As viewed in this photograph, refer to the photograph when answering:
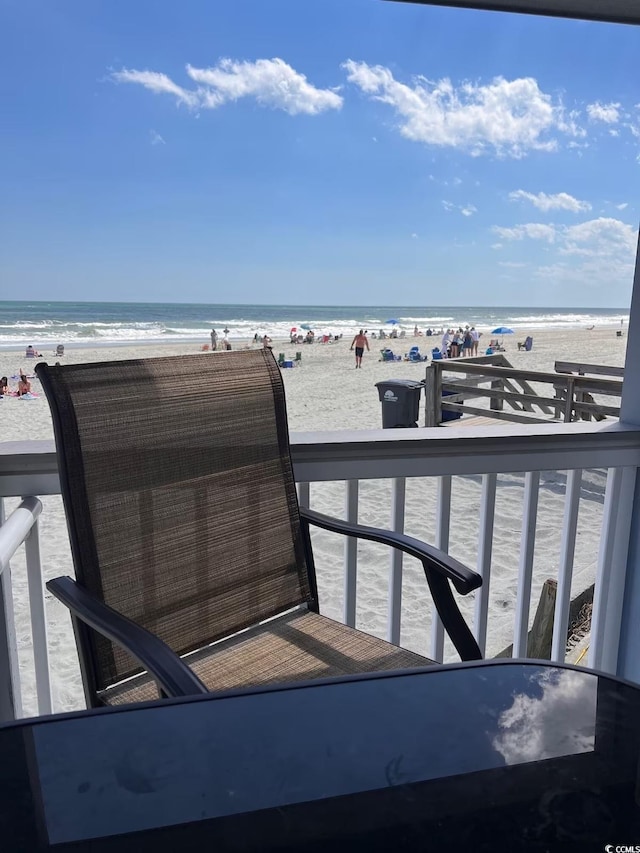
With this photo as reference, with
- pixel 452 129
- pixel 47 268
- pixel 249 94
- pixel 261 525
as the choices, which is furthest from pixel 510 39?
pixel 47 268

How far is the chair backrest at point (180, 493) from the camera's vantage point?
1.35 metres

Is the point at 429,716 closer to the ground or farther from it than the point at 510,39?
closer to the ground

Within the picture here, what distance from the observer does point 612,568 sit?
2047 mm

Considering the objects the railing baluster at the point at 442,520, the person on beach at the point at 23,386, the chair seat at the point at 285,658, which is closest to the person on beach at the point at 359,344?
the person on beach at the point at 23,386

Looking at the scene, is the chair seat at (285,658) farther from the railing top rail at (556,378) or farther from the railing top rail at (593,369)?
the railing top rail at (593,369)

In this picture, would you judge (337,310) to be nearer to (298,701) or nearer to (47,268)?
(47,268)

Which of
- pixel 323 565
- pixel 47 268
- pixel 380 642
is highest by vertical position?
pixel 47 268

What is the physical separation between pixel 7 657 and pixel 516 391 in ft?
10.5

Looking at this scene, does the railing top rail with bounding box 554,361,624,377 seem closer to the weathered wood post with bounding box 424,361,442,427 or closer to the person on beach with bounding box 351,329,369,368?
the weathered wood post with bounding box 424,361,442,427

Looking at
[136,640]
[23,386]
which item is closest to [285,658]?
[136,640]

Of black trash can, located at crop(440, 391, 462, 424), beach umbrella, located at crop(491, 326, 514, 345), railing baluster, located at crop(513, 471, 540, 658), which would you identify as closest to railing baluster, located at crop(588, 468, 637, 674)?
railing baluster, located at crop(513, 471, 540, 658)

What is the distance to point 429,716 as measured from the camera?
2.54ft

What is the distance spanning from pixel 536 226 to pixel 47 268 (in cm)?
727

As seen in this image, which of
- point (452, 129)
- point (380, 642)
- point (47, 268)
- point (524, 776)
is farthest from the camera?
point (47, 268)
